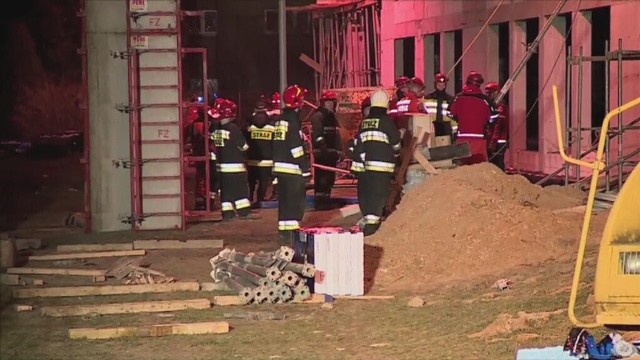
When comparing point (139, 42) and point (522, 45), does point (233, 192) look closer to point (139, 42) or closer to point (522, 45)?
point (139, 42)

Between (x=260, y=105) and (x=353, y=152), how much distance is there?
4.74m

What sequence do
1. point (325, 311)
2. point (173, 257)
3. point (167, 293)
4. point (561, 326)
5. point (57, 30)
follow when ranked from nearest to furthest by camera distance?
point (561, 326), point (325, 311), point (167, 293), point (173, 257), point (57, 30)

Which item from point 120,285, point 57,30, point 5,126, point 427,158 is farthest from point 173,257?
point 57,30

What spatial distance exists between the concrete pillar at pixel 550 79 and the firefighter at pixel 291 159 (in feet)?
27.6

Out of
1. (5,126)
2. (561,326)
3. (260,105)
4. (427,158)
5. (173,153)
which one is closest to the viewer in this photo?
(561,326)

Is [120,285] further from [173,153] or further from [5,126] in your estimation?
[5,126]

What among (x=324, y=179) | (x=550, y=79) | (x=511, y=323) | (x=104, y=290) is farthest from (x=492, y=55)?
(x=511, y=323)

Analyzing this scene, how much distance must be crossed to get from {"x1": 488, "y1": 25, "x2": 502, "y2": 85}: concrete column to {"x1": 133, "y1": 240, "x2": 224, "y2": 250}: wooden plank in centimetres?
1103

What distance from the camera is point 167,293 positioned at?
11.4 metres

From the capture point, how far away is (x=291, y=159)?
1374cm

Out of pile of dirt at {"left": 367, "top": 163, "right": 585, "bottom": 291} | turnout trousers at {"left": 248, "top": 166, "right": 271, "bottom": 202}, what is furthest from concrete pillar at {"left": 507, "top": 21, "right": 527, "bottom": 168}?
pile of dirt at {"left": 367, "top": 163, "right": 585, "bottom": 291}

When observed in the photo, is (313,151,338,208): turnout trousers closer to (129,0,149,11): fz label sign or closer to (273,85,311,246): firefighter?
(129,0,149,11): fz label sign

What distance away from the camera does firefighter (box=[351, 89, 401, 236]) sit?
43.5 feet

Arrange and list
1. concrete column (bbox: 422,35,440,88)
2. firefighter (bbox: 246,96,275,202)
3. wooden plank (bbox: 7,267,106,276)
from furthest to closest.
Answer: concrete column (bbox: 422,35,440,88)
firefighter (bbox: 246,96,275,202)
wooden plank (bbox: 7,267,106,276)
